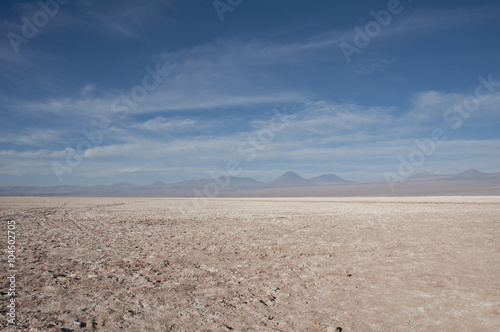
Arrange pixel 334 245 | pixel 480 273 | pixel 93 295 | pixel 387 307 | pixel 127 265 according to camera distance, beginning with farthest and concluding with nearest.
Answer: pixel 334 245 < pixel 127 265 < pixel 480 273 < pixel 93 295 < pixel 387 307

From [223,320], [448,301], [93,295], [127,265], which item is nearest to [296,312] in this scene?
[223,320]

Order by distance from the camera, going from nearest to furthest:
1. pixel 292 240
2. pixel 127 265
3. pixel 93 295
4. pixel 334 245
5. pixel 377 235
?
1. pixel 93 295
2. pixel 127 265
3. pixel 334 245
4. pixel 292 240
5. pixel 377 235

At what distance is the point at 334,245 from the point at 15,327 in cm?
797

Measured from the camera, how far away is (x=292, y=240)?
10812 millimetres

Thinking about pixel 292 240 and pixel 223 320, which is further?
pixel 292 240

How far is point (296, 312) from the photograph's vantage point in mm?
4559

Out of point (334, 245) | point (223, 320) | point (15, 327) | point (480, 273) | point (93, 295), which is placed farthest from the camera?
point (334, 245)

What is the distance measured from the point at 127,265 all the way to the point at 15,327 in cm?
325

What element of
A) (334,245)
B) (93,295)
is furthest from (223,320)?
(334,245)

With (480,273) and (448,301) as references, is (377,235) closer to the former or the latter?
(480,273)

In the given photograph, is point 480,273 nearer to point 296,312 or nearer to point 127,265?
point 296,312

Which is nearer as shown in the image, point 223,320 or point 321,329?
point 321,329

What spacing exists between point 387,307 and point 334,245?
5107 millimetres

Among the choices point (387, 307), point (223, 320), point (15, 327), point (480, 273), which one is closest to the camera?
point (15, 327)
